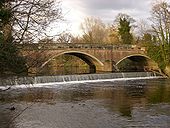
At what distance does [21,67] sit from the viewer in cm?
675

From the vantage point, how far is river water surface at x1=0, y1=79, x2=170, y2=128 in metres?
12.8

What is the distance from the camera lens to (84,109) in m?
15.8

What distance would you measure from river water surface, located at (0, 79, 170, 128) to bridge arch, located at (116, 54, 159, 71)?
2108 cm

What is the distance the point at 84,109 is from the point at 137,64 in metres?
34.6

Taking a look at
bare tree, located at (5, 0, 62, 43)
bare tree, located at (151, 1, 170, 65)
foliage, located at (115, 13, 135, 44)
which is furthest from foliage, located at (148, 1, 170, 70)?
bare tree, located at (5, 0, 62, 43)

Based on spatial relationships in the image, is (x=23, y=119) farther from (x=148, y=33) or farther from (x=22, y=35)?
(x=148, y=33)

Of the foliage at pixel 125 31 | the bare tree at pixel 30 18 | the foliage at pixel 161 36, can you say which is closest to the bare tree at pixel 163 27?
the foliage at pixel 161 36

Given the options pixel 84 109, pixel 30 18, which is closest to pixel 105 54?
pixel 84 109

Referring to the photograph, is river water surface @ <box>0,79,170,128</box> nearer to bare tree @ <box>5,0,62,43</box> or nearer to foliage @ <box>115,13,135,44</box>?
bare tree @ <box>5,0,62,43</box>

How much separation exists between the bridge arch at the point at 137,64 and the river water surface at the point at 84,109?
69.2 feet

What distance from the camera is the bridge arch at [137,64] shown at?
42.6m

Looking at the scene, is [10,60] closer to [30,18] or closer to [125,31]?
[30,18]

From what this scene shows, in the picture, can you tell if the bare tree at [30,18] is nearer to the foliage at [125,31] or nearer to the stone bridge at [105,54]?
the stone bridge at [105,54]

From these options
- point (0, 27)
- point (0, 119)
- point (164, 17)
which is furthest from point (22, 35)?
point (164, 17)
